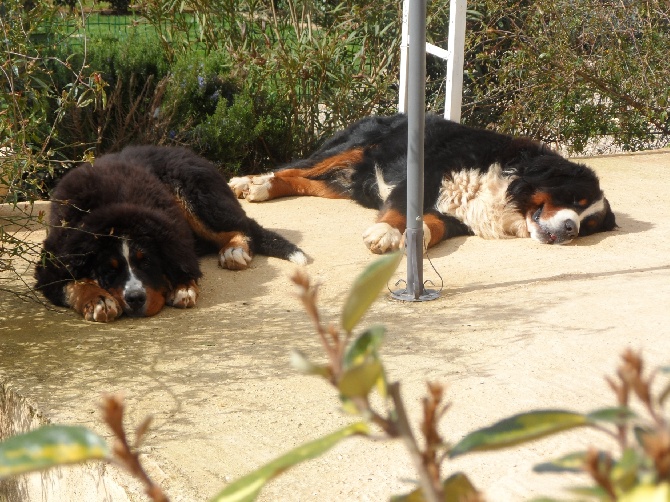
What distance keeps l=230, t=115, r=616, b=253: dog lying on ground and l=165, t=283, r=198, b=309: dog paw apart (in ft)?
4.49

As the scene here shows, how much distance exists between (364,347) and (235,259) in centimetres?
460

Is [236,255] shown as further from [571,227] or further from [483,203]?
[571,227]

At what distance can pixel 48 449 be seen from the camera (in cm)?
86

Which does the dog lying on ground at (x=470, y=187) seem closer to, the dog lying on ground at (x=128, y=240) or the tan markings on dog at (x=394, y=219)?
the tan markings on dog at (x=394, y=219)

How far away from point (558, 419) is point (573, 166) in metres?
5.68

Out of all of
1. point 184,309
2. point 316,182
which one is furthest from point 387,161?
point 184,309

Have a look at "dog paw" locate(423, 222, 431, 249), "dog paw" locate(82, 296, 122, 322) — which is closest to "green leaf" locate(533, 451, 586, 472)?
"dog paw" locate(82, 296, 122, 322)

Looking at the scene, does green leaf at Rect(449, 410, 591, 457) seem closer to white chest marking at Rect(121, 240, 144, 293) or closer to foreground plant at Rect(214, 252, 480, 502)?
foreground plant at Rect(214, 252, 480, 502)

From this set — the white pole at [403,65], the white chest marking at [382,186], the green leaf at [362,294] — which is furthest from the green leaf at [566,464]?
the white pole at [403,65]

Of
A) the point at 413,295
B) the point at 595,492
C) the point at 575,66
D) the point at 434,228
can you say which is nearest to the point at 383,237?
the point at 434,228

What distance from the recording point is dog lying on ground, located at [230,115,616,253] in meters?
5.98

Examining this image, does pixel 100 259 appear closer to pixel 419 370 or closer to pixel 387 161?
pixel 419 370

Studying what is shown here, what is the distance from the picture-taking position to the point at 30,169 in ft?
14.5

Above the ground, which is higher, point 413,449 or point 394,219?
point 413,449
